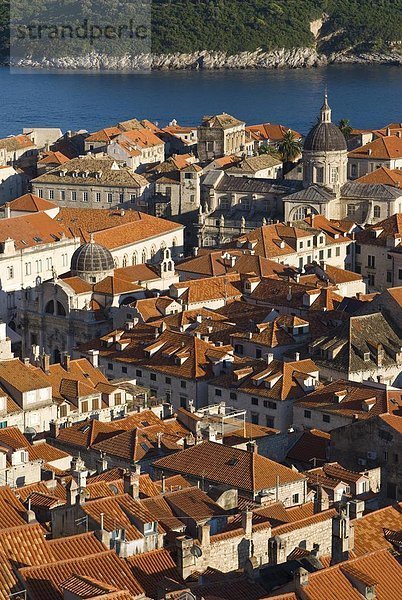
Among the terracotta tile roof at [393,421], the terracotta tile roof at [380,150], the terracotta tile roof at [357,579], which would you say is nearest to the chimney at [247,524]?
the terracotta tile roof at [357,579]

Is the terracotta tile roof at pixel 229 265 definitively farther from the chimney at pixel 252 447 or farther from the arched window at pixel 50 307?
the chimney at pixel 252 447

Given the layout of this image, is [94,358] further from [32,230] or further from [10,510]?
[10,510]

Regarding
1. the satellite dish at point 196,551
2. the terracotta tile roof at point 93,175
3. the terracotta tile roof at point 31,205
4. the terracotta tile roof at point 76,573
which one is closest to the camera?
the terracotta tile roof at point 76,573

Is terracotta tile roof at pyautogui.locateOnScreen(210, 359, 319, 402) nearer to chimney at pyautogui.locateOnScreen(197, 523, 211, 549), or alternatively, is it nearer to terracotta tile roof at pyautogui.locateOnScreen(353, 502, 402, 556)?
terracotta tile roof at pyautogui.locateOnScreen(353, 502, 402, 556)

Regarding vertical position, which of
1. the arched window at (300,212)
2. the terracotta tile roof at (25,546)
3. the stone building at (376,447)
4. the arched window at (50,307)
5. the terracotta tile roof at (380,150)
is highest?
the terracotta tile roof at (25,546)

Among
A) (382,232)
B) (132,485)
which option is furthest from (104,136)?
(132,485)

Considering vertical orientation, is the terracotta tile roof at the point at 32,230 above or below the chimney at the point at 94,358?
below
